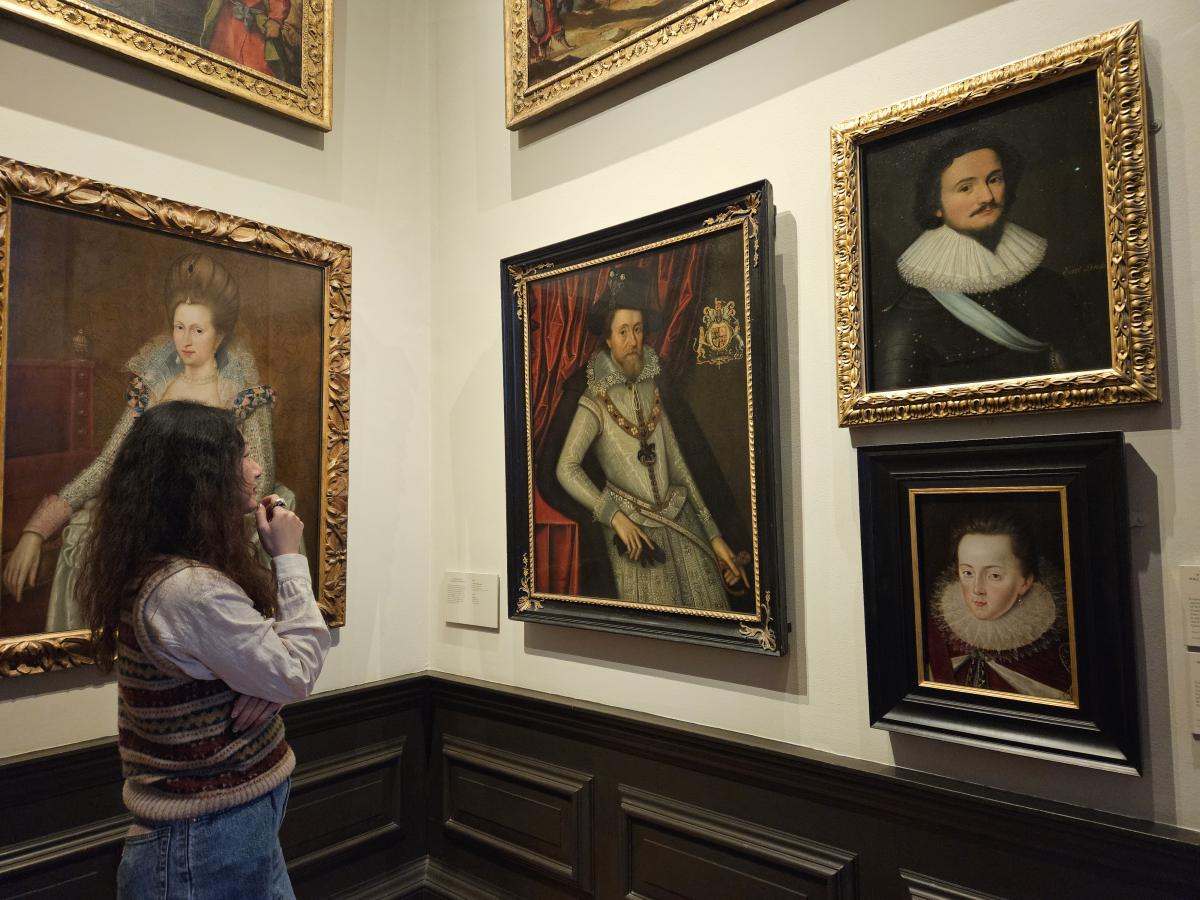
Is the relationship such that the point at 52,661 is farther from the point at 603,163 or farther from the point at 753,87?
the point at 753,87

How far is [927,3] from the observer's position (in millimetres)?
1743

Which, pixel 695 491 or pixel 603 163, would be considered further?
pixel 603 163

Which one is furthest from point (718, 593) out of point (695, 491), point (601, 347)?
point (601, 347)

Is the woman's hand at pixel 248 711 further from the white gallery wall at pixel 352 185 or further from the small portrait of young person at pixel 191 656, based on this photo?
the white gallery wall at pixel 352 185

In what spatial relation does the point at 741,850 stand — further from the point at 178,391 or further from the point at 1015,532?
the point at 178,391

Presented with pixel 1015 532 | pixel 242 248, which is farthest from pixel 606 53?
pixel 1015 532

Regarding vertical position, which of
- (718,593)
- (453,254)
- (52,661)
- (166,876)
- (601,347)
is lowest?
(166,876)

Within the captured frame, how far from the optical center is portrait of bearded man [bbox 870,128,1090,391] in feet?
5.05

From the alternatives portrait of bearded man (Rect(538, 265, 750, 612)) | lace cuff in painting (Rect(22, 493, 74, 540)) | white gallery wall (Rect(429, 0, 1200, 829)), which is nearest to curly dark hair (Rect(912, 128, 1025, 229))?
white gallery wall (Rect(429, 0, 1200, 829))

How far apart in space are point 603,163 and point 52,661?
6.49ft

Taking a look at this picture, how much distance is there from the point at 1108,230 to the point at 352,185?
221 centimetres

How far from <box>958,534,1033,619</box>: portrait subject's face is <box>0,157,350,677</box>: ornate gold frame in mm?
1833

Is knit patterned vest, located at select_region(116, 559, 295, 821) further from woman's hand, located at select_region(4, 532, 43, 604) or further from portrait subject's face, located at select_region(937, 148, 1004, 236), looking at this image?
portrait subject's face, located at select_region(937, 148, 1004, 236)

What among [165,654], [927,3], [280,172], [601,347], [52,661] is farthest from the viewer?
[280,172]
